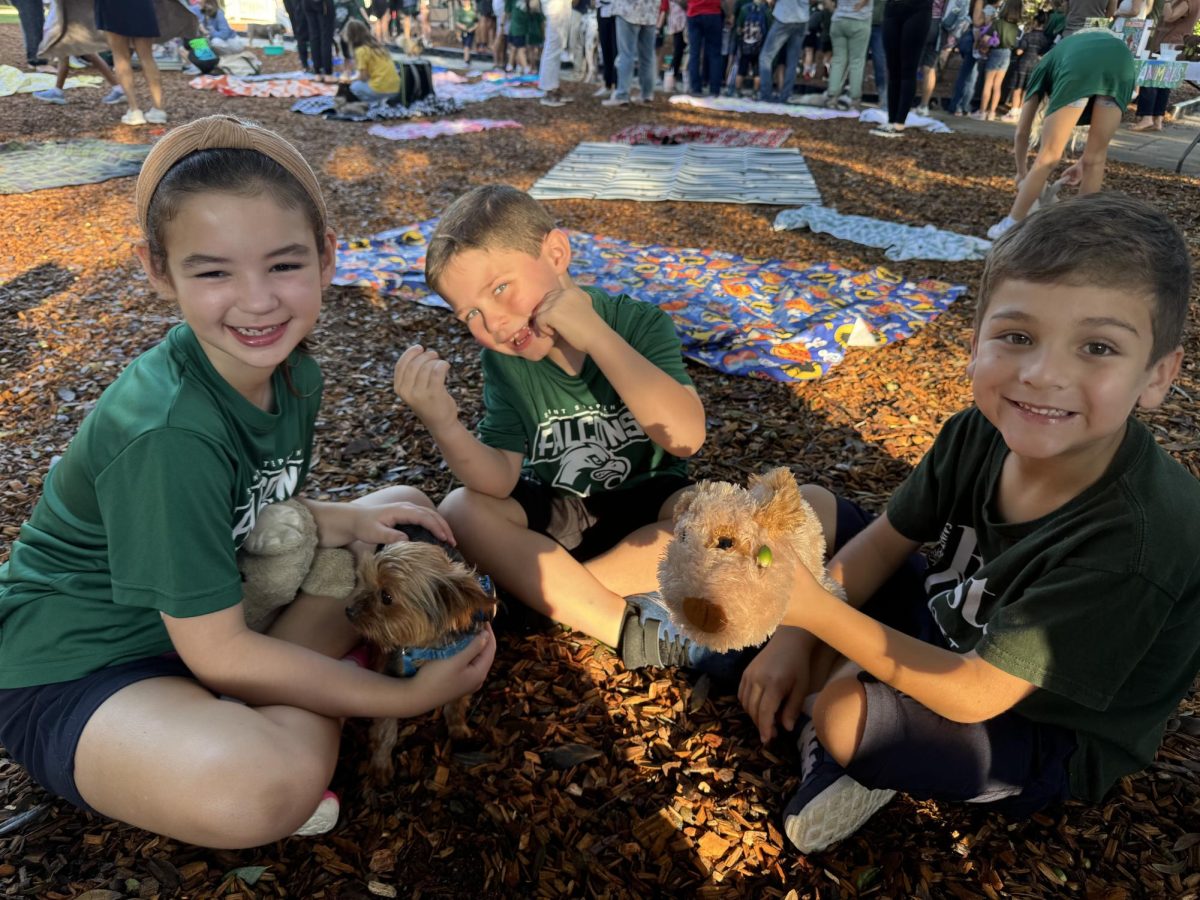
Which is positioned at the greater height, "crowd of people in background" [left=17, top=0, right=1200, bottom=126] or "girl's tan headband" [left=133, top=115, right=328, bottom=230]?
"crowd of people in background" [left=17, top=0, right=1200, bottom=126]

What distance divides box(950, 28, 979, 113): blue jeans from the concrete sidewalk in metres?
0.37

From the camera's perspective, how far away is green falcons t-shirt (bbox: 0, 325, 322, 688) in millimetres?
1679

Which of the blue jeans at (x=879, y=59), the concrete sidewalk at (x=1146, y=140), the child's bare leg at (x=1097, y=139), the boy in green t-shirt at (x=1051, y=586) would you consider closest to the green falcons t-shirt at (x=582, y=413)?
the boy in green t-shirt at (x=1051, y=586)

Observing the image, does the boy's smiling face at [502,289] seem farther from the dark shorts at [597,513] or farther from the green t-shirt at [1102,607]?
the green t-shirt at [1102,607]

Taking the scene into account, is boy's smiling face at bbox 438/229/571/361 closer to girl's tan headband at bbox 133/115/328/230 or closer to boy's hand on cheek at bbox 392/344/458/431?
boy's hand on cheek at bbox 392/344/458/431

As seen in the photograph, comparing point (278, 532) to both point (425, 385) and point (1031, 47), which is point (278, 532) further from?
point (1031, 47)

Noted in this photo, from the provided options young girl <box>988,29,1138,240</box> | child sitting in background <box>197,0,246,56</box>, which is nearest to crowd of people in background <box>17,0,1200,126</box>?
child sitting in background <box>197,0,246,56</box>

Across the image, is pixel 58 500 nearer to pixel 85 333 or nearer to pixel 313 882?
pixel 313 882

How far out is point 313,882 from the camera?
6.14ft

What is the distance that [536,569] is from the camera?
2.54m

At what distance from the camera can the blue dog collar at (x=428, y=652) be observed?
2072 mm

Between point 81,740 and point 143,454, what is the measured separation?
71cm

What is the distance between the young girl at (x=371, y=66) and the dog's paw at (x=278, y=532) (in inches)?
493

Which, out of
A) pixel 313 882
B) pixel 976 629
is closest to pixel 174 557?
pixel 313 882
